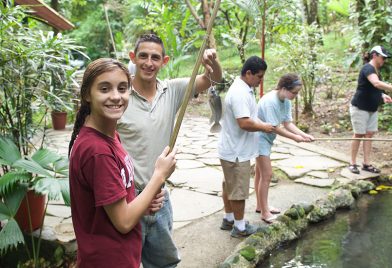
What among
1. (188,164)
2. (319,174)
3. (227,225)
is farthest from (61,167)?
(319,174)

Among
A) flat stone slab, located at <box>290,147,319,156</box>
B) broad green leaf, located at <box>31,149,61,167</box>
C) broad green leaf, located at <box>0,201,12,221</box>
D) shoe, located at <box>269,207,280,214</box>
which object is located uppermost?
broad green leaf, located at <box>31,149,61,167</box>

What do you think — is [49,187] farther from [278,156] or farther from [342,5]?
[342,5]

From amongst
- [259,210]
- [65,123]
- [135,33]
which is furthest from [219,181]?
[135,33]

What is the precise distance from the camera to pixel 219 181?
5215mm

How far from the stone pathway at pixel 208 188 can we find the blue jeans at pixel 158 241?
2.98 feet

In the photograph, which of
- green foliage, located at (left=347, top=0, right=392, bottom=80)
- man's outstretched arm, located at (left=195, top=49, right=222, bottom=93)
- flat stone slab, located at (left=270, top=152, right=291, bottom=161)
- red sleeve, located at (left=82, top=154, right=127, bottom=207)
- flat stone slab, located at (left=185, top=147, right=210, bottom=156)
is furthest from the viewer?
green foliage, located at (left=347, top=0, right=392, bottom=80)

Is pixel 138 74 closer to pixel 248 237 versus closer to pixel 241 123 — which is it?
pixel 241 123

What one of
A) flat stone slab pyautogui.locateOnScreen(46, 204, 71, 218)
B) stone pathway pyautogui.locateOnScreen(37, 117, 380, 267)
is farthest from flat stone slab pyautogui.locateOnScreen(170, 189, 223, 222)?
flat stone slab pyautogui.locateOnScreen(46, 204, 71, 218)

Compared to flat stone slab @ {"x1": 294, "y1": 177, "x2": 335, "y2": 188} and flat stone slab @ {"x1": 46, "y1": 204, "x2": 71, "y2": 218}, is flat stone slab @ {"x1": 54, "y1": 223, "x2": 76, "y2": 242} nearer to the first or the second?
flat stone slab @ {"x1": 46, "y1": 204, "x2": 71, "y2": 218}

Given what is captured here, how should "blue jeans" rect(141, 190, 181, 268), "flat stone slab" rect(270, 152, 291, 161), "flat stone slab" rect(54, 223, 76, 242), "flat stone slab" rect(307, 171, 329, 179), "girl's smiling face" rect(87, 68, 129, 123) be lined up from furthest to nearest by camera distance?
"flat stone slab" rect(270, 152, 291, 161) < "flat stone slab" rect(307, 171, 329, 179) < "flat stone slab" rect(54, 223, 76, 242) < "blue jeans" rect(141, 190, 181, 268) < "girl's smiling face" rect(87, 68, 129, 123)

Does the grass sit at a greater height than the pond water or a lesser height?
greater

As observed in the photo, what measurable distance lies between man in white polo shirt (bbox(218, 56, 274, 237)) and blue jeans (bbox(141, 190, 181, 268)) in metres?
1.25

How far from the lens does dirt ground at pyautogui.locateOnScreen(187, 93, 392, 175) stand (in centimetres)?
598

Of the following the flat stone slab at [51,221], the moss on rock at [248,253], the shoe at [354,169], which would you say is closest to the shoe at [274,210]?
the moss on rock at [248,253]
